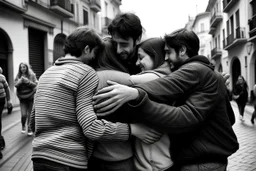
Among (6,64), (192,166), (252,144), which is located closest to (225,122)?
(192,166)

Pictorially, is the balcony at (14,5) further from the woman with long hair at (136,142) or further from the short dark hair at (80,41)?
the woman with long hair at (136,142)

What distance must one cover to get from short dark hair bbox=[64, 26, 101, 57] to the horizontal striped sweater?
151 millimetres

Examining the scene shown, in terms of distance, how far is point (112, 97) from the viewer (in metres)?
1.45

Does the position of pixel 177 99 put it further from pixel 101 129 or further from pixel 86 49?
pixel 86 49

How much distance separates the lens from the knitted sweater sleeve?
1.53m

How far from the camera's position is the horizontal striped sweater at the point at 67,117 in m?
1.60

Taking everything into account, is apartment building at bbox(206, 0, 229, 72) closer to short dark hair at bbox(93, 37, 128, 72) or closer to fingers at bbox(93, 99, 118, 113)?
short dark hair at bbox(93, 37, 128, 72)

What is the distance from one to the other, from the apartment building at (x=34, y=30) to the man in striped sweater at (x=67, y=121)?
486 inches

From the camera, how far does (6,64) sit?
13.3 metres

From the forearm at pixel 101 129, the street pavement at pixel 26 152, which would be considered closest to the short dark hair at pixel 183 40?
the forearm at pixel 101 129

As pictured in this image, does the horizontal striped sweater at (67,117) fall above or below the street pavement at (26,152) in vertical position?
above

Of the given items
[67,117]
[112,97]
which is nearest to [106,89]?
[112,97]

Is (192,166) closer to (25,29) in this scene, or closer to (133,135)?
(133,135)

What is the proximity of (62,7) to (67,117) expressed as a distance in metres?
18.1
